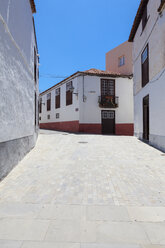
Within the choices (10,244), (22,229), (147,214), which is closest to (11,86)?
(22,229)

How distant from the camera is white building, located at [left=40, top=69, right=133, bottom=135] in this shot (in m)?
16.6

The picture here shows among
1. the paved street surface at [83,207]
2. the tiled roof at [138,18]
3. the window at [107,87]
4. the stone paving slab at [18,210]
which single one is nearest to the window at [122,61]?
the window at [107,87]

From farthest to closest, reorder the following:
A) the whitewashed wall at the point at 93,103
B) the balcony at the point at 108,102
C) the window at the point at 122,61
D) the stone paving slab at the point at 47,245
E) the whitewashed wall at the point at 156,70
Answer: the window at the point at 122,61 → the balcony at the point at 108,102 → the whitewashed wall at the point at 93,103 → the whitewashed wall at the point at 156,70 → the stone paving slab at the point at 47,245

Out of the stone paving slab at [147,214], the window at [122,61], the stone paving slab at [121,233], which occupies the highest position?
the window at [122,61]

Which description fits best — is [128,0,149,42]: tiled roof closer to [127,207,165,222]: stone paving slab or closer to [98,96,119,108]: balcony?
[98,96,119,108]: balcony

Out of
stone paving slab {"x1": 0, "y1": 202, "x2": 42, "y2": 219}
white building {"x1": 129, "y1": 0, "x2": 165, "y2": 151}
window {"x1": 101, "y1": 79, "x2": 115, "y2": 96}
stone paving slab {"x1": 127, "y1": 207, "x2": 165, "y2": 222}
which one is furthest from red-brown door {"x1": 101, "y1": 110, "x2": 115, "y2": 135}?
stone paving slab {"x1": 0, "y1": 202, "x2": 42, "y2": 219}

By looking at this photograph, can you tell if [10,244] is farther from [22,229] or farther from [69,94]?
[69,94]

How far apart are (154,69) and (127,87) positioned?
9.18m

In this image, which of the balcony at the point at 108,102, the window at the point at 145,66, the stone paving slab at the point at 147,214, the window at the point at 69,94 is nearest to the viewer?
the stone paving slab at the point at 147,214

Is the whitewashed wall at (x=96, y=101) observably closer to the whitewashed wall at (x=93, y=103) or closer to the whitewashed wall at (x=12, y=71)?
the whitewashed wall at (x=93, y=103)

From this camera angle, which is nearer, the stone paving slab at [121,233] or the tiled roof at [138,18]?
the stone paving slab at [121,233]

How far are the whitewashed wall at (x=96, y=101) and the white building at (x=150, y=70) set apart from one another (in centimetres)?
486

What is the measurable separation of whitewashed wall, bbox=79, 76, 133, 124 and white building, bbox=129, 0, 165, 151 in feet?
16.0

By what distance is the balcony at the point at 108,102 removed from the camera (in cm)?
1675
